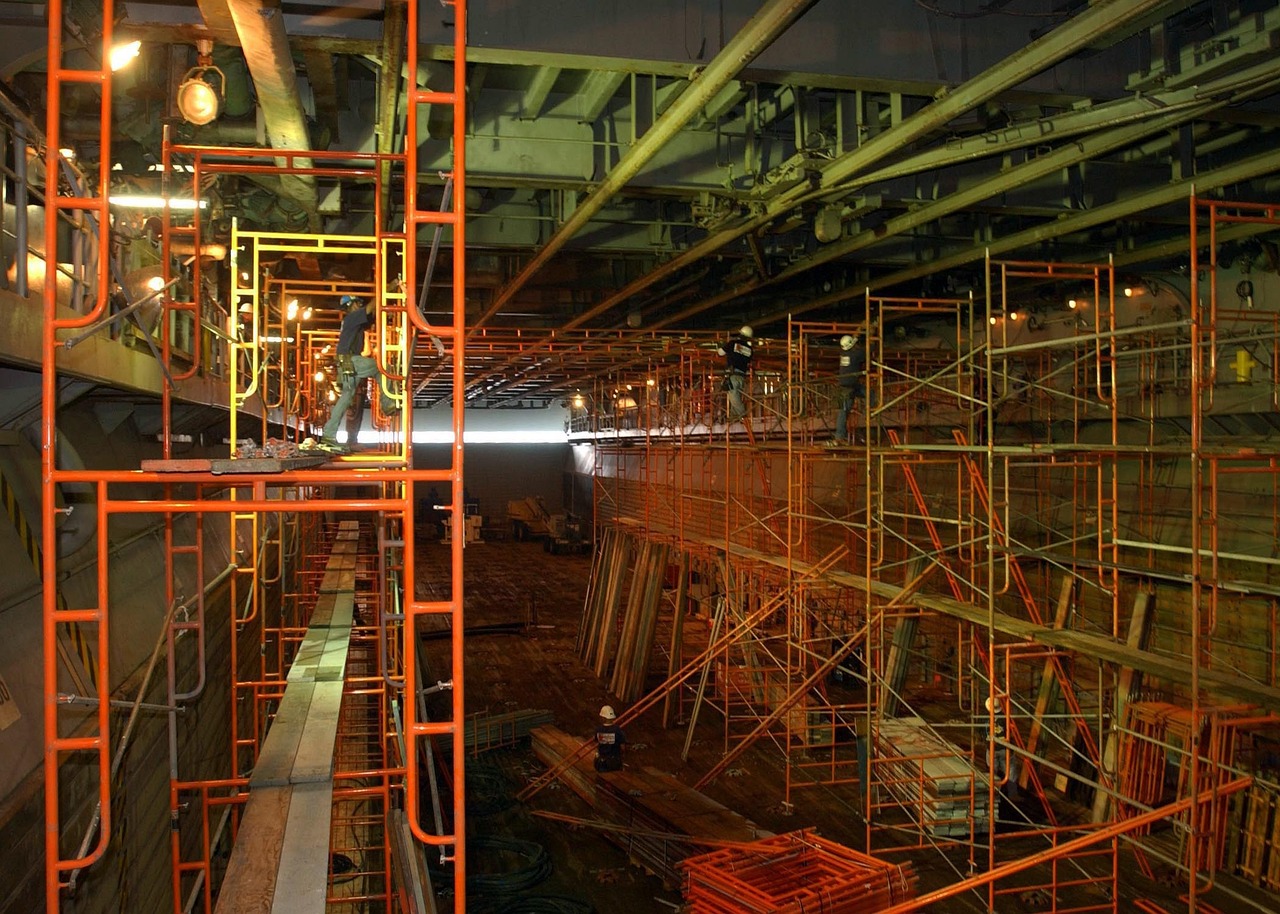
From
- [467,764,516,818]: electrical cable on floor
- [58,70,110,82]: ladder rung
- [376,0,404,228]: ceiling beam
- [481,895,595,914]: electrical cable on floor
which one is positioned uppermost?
[376,0,404,228]: ceiling beam

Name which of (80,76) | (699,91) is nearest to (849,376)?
(699,91)

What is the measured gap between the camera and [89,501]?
6.73 metres

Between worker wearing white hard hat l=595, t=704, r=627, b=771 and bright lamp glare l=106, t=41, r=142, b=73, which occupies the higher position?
bright lamp glare l=106, t=41, r=142, b=73

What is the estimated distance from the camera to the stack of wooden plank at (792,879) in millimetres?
8008

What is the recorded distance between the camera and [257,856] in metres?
3.91

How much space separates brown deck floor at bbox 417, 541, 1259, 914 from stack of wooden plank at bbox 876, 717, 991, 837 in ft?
1.31

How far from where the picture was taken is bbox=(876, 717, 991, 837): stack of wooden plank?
10570 mm

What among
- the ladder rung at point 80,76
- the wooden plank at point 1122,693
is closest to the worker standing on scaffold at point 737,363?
the wooden plank at point 1122,693

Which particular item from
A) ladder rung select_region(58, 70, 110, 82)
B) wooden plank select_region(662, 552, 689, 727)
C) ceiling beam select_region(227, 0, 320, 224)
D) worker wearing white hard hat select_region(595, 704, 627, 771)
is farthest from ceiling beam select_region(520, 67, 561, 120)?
wooden plank select_region(662, 552, 689, 727)

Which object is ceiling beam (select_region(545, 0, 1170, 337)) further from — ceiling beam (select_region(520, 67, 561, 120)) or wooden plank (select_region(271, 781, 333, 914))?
wooden plank (select_region(271, 781, 333, 914))

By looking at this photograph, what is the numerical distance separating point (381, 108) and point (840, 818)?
9.50 meters

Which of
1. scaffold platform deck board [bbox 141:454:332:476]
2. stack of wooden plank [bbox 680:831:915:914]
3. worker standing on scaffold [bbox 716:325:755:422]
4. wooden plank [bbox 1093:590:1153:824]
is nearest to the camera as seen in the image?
scaffold platform deck board [bbox 141:454:332:476]

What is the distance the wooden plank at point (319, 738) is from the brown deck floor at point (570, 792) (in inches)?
163

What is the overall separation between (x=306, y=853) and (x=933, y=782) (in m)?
8.71
